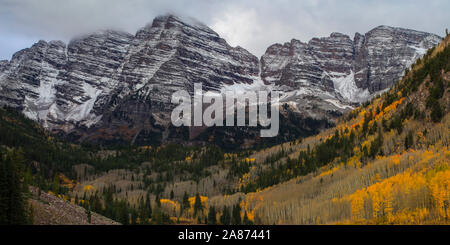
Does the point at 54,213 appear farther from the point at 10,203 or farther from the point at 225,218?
the point at 225,218

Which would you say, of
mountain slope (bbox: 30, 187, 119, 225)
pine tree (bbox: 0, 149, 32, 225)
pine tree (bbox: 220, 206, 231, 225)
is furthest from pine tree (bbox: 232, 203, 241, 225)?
pine tree (bbox: 0, 149, 32, 225)

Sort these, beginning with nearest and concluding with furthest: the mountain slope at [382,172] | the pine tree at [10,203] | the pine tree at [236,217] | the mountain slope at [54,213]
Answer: the pine tree at [10,203] < the mountain slope at [54,213] < the mountain slope at [382,172] < the pine tree at [236,217]

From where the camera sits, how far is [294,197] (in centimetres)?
15375

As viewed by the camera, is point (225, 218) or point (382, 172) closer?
point (382, 172)

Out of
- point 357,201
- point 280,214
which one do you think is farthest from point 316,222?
point 280,214

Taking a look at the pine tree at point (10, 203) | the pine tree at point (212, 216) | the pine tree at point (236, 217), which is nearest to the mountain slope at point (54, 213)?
the pine tree at point (10, 203)

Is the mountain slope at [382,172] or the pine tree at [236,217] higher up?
the mountain slope at [382,172]

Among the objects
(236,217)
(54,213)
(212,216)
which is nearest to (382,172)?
(236,217)

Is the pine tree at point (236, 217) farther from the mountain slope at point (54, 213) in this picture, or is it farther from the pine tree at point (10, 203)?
the pine tree at point (10, 203)

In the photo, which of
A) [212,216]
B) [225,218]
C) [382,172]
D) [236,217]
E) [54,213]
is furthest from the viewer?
[212,216]

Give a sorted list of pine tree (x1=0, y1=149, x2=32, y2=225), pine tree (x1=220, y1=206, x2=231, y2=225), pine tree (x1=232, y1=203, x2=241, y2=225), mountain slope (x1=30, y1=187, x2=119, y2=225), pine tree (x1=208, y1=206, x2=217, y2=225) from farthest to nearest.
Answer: pine tree (x1=208, y1=206, x2=217, y2=225) < pine tree (x1=220, y1=206, x2=231, y2=225) < pine tree (x1=232, y1=203, x2=241, y2=225) < mountain slope (x1=30, y1=187, x2=119, y2=225) < pine tree (x1=0, y1=149, x2=32, y2=225)

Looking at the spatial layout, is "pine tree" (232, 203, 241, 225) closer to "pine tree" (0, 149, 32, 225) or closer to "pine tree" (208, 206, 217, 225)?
"pine tree" (208, 206, 217, 225)
